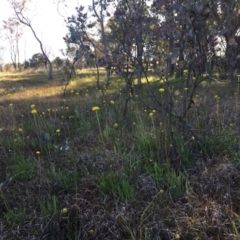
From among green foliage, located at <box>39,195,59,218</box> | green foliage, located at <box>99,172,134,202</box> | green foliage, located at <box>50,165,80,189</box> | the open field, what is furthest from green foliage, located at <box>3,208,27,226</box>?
green foliage, located at <box>99,172,134,202</box>

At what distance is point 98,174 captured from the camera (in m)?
2.75

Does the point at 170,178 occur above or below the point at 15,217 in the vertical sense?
above

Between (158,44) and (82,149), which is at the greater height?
(158,44)

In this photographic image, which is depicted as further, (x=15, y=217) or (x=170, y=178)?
(x=170, y=178)

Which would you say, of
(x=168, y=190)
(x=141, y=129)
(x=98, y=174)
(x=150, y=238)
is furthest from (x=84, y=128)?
(x=150, y=238)

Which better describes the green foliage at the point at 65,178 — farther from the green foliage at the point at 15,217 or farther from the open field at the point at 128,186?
the green foliage at the point at 15,217

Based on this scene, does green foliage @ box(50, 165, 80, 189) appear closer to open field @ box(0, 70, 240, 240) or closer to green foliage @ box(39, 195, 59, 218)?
open field @ box(0, 70, 240, 240)

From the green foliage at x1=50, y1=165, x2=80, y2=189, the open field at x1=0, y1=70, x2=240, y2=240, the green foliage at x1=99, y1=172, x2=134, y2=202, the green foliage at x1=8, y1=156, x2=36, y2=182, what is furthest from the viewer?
the green foliage at x1=8, y1=156, x2=36, y2=182

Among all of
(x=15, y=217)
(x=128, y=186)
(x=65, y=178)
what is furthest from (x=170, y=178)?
(x=15, y=217)

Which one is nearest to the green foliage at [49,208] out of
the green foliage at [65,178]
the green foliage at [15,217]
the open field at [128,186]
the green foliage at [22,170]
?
the open field at [128,186]

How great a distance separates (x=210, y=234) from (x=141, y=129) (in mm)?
1518

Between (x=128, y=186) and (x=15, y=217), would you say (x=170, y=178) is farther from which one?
(x=15, y=217)

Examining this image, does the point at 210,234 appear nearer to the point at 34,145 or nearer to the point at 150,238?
the point at 150,238

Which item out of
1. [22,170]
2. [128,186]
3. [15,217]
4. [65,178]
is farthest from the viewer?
[22,170]
